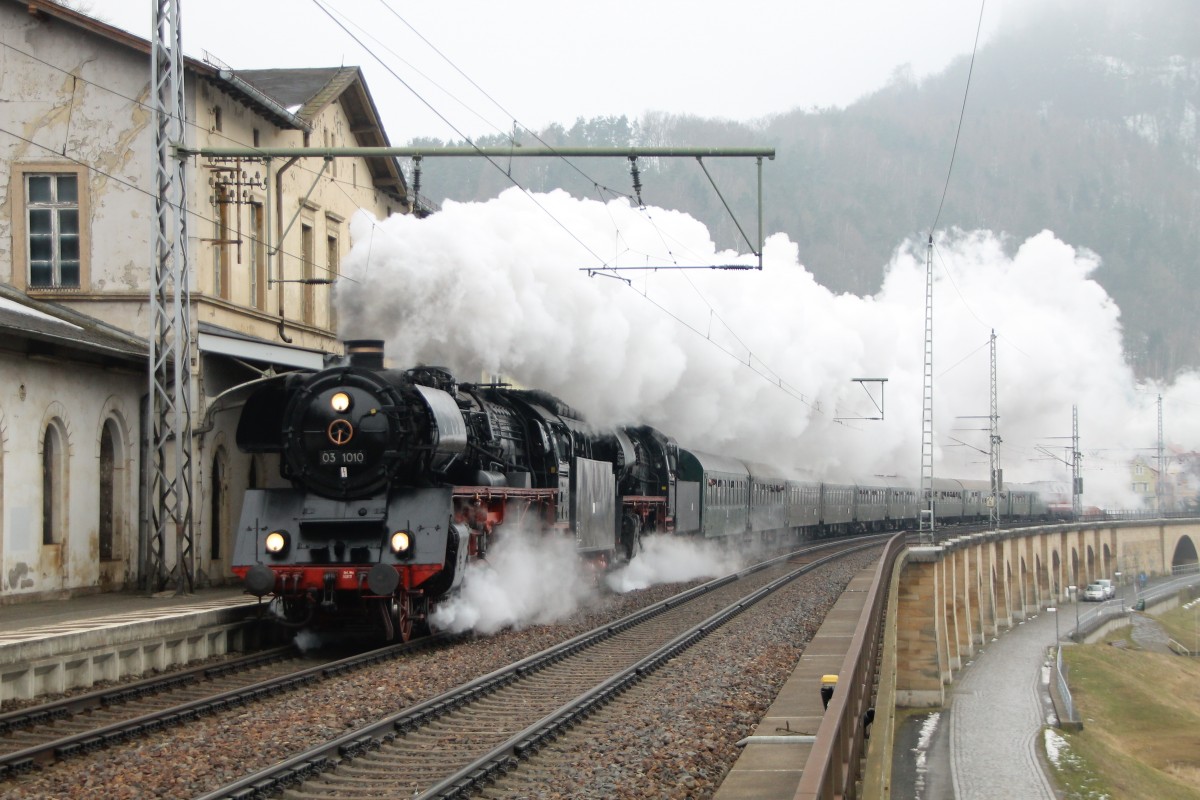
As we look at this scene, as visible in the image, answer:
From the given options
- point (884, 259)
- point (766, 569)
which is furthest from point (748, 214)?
point (766, 569)

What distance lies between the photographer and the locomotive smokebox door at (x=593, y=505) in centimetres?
1902

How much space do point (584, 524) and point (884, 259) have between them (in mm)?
174538

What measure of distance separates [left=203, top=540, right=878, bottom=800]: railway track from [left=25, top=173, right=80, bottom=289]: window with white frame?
38.5ft

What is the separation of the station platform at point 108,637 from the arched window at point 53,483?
3.71 feet

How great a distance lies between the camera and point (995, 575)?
59375 millimetres

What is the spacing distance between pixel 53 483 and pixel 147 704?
865 cm

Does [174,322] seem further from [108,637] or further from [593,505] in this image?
[593,505]

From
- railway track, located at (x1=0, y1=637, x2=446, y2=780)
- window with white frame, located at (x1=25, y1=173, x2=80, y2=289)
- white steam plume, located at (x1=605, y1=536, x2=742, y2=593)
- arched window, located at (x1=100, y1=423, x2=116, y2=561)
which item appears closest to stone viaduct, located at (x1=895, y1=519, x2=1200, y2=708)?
white steam plume, located at (x1=605, y1=536, x2=742, y2=593)

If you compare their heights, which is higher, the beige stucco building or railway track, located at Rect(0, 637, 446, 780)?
the beige stucco building

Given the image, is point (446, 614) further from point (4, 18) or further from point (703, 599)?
point (4, 18)

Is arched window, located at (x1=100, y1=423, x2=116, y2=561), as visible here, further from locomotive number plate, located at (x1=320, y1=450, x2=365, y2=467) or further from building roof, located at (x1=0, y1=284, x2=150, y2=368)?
locomotive number plate, located at (x1=320, y1=450, x2=365, y2=467)

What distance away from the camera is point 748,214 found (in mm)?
178125

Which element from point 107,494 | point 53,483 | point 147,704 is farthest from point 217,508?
point 147,704

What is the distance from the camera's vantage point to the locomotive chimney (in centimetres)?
1489
